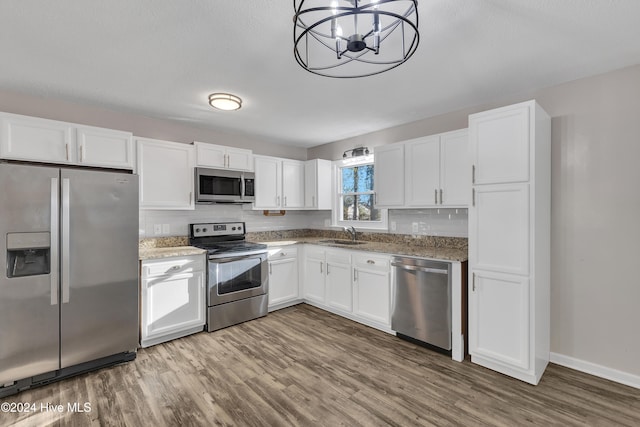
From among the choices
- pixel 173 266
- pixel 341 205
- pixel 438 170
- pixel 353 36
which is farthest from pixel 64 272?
pixel 438 170

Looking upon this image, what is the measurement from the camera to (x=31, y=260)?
2.41 meters

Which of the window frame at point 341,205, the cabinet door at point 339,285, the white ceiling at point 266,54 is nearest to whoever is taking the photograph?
the white ceiling at point 266,54

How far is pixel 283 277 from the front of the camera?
4199 mm

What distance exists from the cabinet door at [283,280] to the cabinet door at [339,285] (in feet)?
1.83

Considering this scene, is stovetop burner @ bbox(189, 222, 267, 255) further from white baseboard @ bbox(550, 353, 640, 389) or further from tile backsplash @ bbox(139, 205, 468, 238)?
white baseboard @ bbox(550, 353, 640, 389)

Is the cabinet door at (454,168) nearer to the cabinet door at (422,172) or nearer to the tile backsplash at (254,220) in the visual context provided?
the cabinet door at (422,172)

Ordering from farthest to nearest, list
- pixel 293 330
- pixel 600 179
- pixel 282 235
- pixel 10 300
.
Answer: pixel 282 235 → pixel 293 330 → pixel 600 179 → pixel 10 300

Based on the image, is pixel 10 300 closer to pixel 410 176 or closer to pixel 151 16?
pixel 151 16

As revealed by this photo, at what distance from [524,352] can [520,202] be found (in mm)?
1199

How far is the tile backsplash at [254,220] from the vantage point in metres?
3.52

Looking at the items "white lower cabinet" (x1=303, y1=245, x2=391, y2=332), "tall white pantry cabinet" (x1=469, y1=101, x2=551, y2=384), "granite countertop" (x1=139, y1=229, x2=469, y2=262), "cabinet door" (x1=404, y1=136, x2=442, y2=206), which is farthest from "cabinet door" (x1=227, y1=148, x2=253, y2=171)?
"tall white pantry cabinet" (x1=469, y1=101, x2=551, y2=384)

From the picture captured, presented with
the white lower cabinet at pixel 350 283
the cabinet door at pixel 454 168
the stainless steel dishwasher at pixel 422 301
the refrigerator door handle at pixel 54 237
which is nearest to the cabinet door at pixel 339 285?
the white lower cabinet at pixel 350 283

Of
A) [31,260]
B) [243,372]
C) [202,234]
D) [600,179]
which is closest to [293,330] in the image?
[243,372]

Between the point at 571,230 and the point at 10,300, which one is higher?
the point at 571,230
